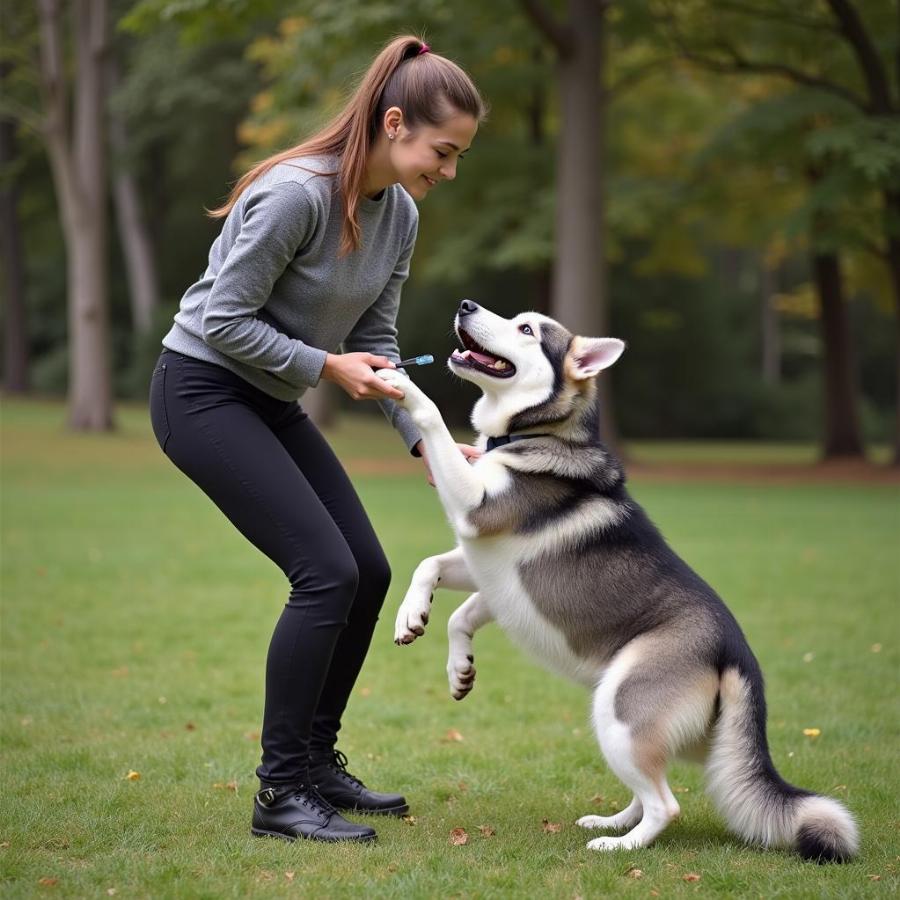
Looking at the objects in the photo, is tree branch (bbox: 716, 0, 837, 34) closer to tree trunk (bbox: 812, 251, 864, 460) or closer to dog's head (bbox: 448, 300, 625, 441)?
tree trunk (bbox: 812, 251, 864, 460)

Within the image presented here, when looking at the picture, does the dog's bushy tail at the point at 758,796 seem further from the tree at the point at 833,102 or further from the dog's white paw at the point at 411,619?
the tree at the point at 833,102

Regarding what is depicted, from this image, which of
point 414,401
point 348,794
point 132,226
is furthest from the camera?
point 132,226

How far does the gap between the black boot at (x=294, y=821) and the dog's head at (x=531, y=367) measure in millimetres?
1674

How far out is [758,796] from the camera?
444cm

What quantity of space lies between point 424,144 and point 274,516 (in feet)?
4.88

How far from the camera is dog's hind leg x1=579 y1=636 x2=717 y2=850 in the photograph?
4445 mm

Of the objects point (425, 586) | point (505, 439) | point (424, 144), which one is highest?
point (424, 144)

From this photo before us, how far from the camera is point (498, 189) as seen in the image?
94.4ft

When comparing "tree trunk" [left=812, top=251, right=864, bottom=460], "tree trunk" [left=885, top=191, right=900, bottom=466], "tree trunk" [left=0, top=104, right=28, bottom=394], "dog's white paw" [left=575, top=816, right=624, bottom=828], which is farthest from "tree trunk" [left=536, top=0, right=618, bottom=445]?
"tree trunk" [left=0, top=104, right=28, bottom=394]

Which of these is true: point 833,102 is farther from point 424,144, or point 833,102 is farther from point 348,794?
point 348,794

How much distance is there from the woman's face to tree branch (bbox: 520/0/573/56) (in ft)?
57.9

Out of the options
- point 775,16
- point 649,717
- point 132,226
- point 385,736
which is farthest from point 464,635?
point 132,226

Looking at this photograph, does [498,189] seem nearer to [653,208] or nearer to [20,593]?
[653,208]

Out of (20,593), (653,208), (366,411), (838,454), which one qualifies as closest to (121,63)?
(366,411)
